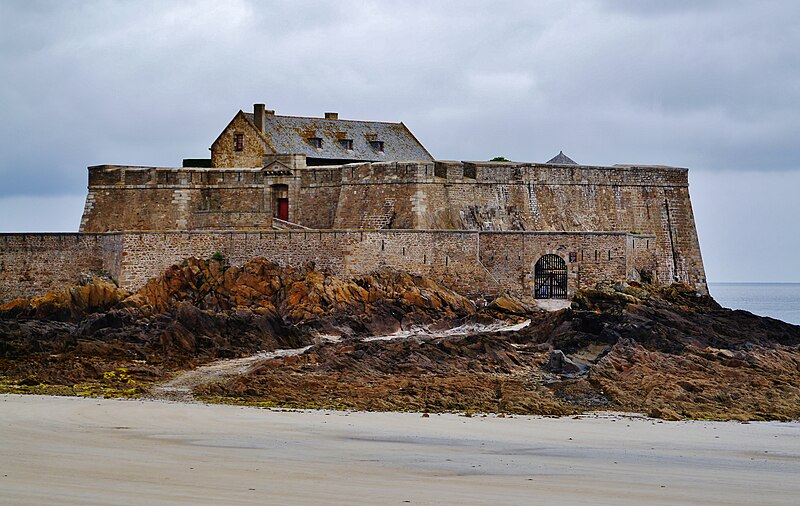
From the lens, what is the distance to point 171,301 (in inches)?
1196

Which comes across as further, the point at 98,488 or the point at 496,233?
the point at 496,233

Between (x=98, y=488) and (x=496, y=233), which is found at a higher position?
(x=496, y=233)

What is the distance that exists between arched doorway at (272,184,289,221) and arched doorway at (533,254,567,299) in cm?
791

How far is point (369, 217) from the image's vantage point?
34.9 m

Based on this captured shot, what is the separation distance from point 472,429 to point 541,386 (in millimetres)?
4431

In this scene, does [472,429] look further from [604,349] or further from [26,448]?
[604,349]

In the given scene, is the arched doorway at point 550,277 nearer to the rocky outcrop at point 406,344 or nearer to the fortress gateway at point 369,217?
the fortress gateway at point 369,217

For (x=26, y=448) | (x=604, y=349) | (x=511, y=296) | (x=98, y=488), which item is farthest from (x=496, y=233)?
(x=98, y=488)

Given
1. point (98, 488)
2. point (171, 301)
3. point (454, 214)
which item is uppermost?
point (454, 214)

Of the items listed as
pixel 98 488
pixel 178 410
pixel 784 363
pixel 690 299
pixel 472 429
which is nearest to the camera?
pixel 98 488

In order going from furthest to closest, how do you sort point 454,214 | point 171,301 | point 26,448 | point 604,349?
point 454,214
point 171,301
point 604,349
point 26,448

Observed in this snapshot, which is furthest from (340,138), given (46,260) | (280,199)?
(46,260)

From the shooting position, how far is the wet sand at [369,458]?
38.7 ft

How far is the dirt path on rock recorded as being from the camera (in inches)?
816
